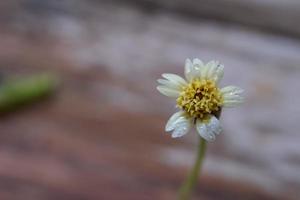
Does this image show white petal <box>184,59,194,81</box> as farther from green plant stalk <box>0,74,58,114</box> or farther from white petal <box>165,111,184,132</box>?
green plant stalk <box>0,74,58,114</box>

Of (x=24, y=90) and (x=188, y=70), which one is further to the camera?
(x=24, y=90)

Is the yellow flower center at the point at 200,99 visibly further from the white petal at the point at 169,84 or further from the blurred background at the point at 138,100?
the blurred background at the point at 138,100

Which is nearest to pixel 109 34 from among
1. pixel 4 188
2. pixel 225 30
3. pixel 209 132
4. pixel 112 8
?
pixel 112 8

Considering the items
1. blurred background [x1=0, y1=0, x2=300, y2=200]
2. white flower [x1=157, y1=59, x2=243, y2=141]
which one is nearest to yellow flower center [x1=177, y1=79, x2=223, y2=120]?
white flower [x1=157, y1=59, x2=243, y2=141]

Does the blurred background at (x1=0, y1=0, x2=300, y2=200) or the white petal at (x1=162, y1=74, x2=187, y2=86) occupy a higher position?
the blurred background at (x1=0, y1=0, x2=300, y2=200)

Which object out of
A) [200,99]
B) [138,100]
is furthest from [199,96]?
[138,100]

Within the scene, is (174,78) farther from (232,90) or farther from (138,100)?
Answer: (138,100)
